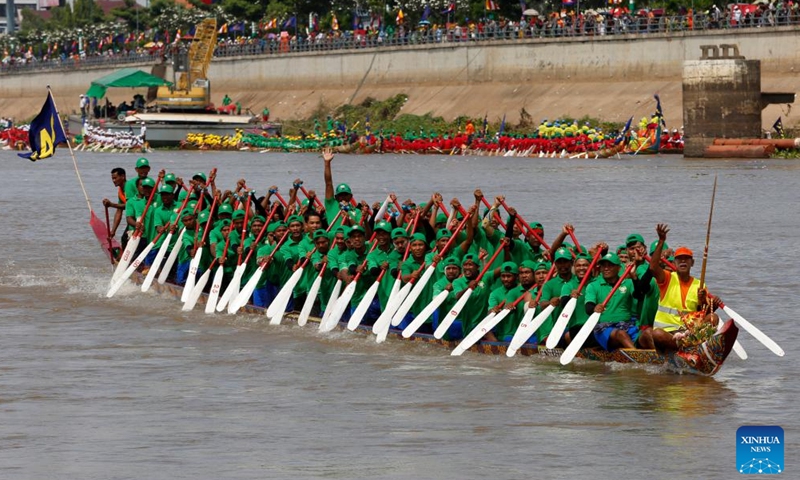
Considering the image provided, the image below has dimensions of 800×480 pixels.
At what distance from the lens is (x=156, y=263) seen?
20953 millimetres

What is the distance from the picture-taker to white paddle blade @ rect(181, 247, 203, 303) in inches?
784

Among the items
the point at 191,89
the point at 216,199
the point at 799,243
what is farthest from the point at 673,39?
the point at 216,199

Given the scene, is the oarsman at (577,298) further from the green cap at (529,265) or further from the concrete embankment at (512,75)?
the concrete embankment at (512,75)

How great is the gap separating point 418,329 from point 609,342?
101 inches

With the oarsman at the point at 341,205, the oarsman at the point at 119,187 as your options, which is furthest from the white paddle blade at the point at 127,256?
the oarsman at the point at 341,205

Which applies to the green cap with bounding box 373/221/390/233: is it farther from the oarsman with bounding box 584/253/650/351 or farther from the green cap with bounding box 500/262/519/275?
the oarsman with bounding box 584/253/650/351

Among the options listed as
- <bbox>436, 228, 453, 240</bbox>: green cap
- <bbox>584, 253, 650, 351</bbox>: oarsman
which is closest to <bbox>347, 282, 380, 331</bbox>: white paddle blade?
<bbox>436, 228, 453, 240</bbox>: green cap

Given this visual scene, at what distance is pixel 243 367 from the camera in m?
16.3

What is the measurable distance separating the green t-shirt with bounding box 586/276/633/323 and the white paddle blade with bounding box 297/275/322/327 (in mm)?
3834

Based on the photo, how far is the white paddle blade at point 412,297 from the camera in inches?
648

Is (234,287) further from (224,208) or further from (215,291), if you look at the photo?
(224,208)

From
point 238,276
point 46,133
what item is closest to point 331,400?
point 238,276

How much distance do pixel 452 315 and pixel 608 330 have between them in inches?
68.3

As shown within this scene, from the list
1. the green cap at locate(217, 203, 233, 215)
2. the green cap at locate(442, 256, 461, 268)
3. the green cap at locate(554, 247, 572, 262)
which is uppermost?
the green cap at locate(554, 247, 572, 262)
